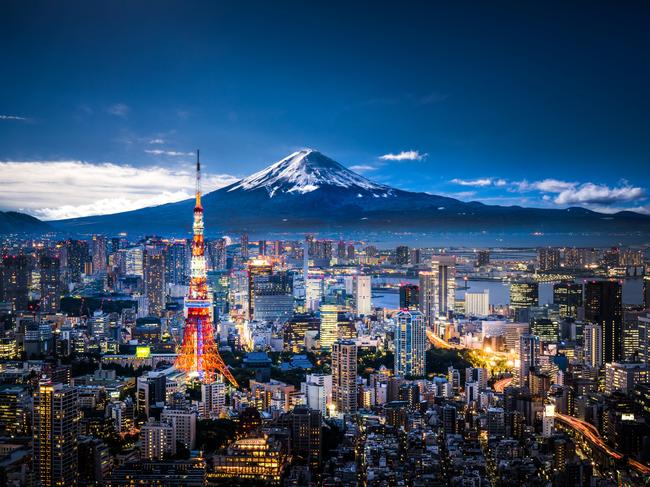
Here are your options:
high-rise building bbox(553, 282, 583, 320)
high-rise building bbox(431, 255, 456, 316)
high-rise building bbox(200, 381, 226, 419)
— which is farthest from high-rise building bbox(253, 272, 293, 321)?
high-rise building bbox(200, 381, 226, 419)

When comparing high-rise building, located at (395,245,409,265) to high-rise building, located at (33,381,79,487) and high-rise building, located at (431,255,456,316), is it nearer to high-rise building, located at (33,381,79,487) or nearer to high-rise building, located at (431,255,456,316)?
high-rise building, located at (431,255,456,316)

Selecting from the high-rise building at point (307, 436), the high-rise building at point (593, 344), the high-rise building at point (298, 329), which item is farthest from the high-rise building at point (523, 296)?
the high-rise building at point (307, 436)

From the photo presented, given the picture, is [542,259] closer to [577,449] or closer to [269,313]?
[269,313]

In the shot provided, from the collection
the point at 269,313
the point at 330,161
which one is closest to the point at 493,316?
the point at 269,313

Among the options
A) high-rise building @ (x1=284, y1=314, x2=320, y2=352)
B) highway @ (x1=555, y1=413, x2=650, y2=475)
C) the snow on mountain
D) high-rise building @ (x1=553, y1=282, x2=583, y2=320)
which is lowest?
highway @ (x1=555, y1=413, x2=650, y2=475)

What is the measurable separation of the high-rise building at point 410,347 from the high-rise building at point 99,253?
8.65 meters

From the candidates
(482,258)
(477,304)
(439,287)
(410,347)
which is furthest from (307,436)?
(482,258)

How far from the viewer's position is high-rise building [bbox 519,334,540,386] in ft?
31.5

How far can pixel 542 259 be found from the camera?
53.1 ft

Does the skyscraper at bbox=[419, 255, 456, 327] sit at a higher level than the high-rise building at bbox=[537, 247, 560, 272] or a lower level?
lower

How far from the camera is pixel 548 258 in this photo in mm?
16016

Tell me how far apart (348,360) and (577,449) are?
3.15 metres

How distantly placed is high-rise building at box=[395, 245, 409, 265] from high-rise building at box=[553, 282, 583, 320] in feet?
15.4

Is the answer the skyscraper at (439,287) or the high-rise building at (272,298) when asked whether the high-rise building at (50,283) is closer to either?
the high-rise building at (272,298)
